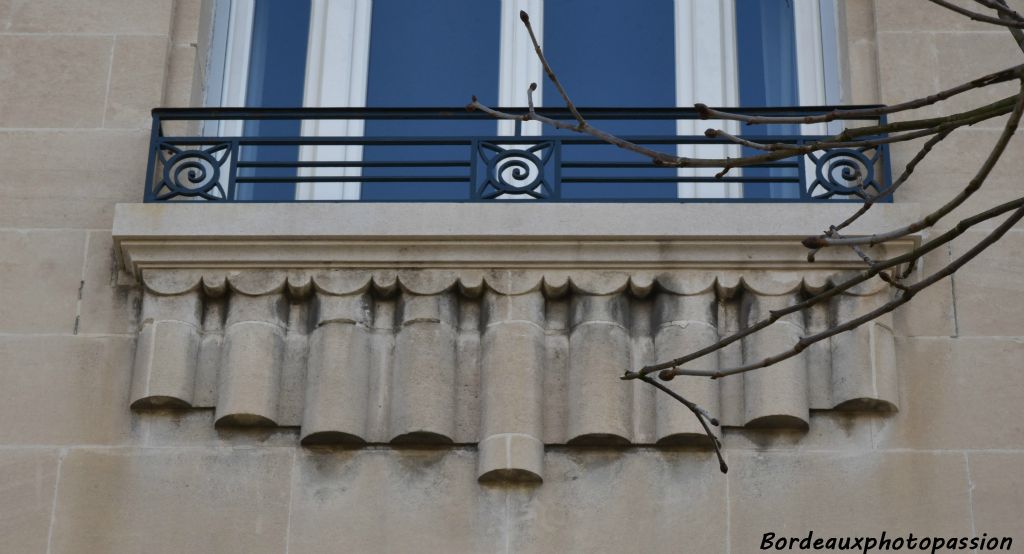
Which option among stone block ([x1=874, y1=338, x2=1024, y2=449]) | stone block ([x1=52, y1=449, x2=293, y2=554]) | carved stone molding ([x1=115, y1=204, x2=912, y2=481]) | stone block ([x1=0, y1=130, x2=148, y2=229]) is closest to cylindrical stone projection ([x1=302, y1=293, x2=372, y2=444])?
carved stone molding ([x1=115, y1=204, x2=912, y2=481])

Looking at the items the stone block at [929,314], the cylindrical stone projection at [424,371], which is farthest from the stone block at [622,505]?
the stone block at [929,314]

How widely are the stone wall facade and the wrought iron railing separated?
0.30 m

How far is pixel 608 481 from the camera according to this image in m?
9.03

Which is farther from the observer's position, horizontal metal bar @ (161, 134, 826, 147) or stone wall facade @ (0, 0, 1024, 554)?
horizontal metal bar @ (161, 134, 826, 147)

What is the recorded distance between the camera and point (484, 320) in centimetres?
946

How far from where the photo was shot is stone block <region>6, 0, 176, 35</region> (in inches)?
416

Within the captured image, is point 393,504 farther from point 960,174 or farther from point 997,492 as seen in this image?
point 960,174

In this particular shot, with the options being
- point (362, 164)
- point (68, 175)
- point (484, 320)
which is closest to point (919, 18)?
point (484, 320)

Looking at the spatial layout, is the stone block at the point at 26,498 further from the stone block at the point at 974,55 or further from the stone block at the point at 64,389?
the stone block at the point at 974,55

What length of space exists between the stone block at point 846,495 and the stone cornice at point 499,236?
105 centimetres

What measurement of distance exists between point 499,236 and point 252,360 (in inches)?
54.2

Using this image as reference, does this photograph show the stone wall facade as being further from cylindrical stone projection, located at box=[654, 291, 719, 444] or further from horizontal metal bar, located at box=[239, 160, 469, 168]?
horizontal metal bar, located at box=[239, 160, 469, 168]

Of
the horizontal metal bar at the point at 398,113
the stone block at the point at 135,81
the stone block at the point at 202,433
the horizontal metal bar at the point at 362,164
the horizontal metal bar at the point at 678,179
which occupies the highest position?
the stone block at the point at 135,81

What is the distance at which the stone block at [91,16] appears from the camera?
10.6 metres
